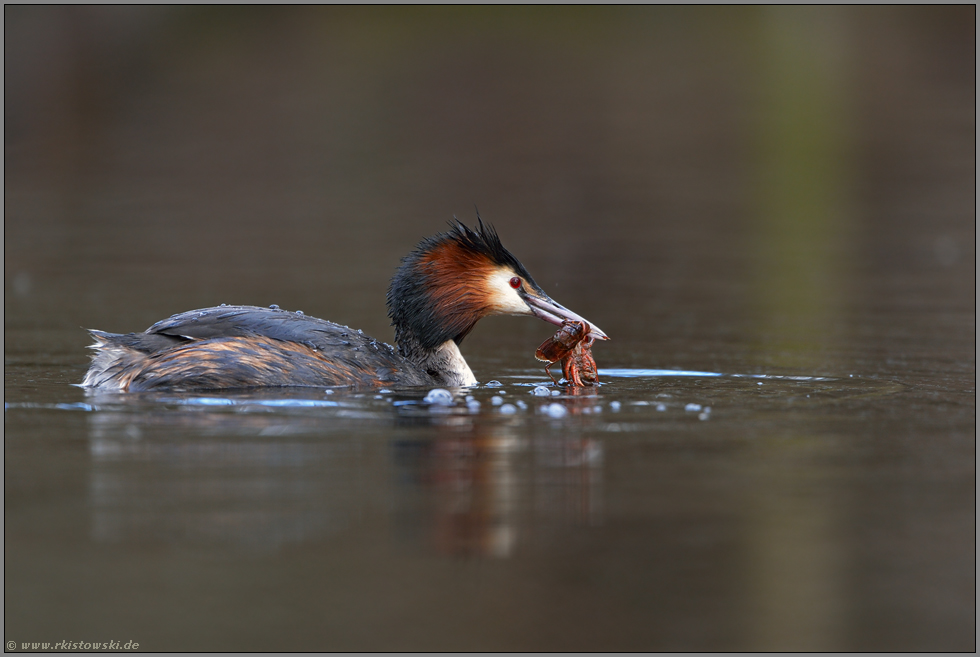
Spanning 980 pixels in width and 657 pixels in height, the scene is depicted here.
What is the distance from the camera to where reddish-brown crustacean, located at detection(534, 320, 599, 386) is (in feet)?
26.4

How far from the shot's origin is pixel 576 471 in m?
5.78

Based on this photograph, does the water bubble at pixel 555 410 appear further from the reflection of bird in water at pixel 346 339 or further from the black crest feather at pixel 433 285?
the black crest feather at pixel 433 285

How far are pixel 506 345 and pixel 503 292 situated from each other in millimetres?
2243

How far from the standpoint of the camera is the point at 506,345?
10594 millimetres

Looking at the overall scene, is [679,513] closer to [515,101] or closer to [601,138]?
[601,138]

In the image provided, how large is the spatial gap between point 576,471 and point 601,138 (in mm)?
20787

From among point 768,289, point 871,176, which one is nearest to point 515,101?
point 871,176

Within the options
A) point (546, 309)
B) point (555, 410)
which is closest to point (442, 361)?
point (546, 309)

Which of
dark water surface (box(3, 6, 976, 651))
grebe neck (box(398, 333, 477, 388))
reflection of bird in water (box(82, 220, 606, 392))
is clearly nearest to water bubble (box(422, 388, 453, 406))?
dark water surface (box(3, 6, 976, 651))

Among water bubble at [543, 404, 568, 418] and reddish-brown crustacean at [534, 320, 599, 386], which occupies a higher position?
reddish-brown crustacean at [534, 320, 599, 386]

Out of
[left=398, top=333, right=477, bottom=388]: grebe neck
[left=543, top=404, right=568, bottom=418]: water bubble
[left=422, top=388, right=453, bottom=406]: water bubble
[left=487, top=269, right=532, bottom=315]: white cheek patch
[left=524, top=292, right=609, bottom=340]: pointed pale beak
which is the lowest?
[left=543, top=404, right=568, bottom=418]: water bubble

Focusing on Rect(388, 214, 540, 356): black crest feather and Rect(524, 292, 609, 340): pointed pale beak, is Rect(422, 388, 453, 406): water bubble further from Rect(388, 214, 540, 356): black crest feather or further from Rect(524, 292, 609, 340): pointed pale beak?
Rect(524, 292, 609, 340): pointed pale beak

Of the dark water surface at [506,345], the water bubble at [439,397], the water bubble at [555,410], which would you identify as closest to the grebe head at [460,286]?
the dark water surface at [506,345]

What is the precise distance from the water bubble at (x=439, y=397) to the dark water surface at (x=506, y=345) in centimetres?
7
